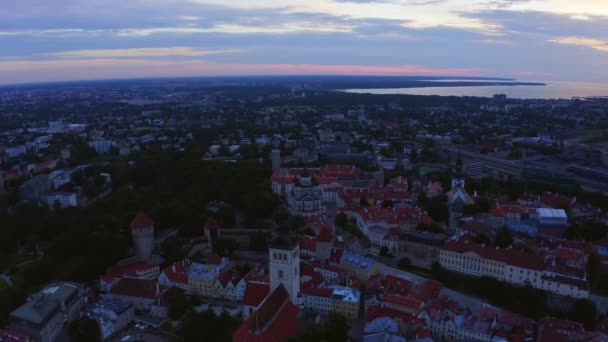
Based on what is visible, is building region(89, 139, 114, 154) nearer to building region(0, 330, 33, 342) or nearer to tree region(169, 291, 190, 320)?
tree region(169, 291, 190, 320)

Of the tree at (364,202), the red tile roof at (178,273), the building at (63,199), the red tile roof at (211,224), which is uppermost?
the red tile roof at (211,224)

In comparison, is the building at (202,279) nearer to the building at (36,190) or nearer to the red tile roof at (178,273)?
the red tile roof at (178,273)

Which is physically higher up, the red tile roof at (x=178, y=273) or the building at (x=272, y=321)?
the building at (x=272, y=321)

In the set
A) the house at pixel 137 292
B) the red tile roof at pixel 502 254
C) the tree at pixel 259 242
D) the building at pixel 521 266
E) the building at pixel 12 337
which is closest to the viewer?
the building at pixel 12 337

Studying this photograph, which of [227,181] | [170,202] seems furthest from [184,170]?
[170,202]

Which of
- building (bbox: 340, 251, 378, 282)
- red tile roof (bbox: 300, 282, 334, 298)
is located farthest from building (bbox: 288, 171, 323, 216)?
red tile roof (bbox: 300, 282, 334, 298)

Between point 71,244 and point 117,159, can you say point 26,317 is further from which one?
point 117,159

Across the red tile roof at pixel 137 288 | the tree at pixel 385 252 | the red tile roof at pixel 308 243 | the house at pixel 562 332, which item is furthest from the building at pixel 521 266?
the red tile roof at pixel 137 288
